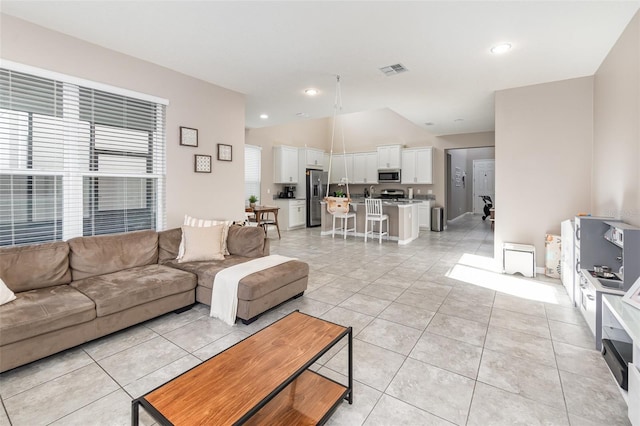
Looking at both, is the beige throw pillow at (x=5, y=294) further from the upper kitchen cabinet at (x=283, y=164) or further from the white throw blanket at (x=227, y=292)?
the upper kitchen cabinet at (x=283, y=164)

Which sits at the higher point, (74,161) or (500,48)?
(500,48)

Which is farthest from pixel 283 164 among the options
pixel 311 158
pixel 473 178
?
pixel 473 178

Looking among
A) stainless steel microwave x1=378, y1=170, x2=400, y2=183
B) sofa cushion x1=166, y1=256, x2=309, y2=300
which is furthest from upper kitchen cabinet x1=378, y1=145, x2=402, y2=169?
sofa cushion x1=166, y1=256, x2=309, y2=300

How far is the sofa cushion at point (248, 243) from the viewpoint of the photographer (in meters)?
3.55

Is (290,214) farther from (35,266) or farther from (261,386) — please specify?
(261,386)

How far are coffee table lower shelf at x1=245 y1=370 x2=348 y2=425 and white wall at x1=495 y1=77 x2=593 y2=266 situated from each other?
387 centimetres

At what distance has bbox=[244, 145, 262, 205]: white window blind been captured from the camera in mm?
7799

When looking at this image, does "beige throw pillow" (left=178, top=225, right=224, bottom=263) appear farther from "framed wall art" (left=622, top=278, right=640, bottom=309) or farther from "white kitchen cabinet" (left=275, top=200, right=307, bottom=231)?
"white kitchen cabinet" (left=275, top=200, right=307, bottom=231)

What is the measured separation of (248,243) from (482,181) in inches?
513

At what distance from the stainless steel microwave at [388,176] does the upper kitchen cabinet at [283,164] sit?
266cm

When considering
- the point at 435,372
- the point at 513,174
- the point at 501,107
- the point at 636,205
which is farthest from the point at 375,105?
the point at 435,372

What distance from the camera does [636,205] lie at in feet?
8.35

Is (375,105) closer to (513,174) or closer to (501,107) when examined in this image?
(501,107)

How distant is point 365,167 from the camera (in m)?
9.27
